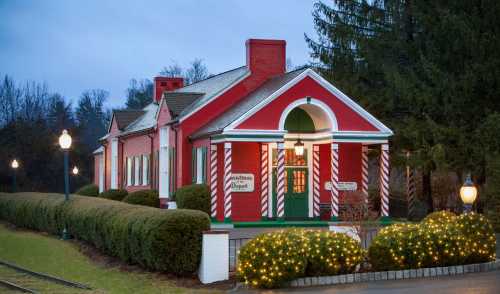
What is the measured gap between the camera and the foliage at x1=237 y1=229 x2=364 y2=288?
1473cm

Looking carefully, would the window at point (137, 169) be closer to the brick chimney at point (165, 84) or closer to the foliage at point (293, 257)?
the brick chimney at point (165, 84)

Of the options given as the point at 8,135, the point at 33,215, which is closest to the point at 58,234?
the point at 33,215

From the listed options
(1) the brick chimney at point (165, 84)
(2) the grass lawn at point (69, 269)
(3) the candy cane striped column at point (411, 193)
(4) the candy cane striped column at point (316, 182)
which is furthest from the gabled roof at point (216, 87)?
(1) the brick chimney at point (165, 84)

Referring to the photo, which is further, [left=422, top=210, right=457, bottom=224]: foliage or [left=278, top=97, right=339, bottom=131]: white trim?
[left=278, top=97, right=339, bottom=131]: white trim

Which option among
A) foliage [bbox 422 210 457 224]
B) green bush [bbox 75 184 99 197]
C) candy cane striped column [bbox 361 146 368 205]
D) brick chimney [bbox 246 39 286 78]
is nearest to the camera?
foliage [bbox 422 210 457 224]

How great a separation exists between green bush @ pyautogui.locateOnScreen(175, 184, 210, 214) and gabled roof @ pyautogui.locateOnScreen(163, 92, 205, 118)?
4849mm

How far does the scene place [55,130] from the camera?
217ft

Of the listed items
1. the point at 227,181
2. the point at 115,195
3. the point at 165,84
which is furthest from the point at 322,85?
the point at 165,84

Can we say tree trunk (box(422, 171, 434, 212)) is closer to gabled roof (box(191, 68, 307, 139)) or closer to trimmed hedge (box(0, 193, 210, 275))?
gabled roof (box(191, 68, 307, 139))

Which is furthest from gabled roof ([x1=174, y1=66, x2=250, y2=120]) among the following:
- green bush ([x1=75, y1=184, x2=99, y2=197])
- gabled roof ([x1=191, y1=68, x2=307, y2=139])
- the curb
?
the curb

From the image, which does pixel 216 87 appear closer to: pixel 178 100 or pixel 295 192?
pixel 178 100

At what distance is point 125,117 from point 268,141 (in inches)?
694

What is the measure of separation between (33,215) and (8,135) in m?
32.6

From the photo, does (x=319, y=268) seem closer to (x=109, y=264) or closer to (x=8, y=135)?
(x=109, y=264)
